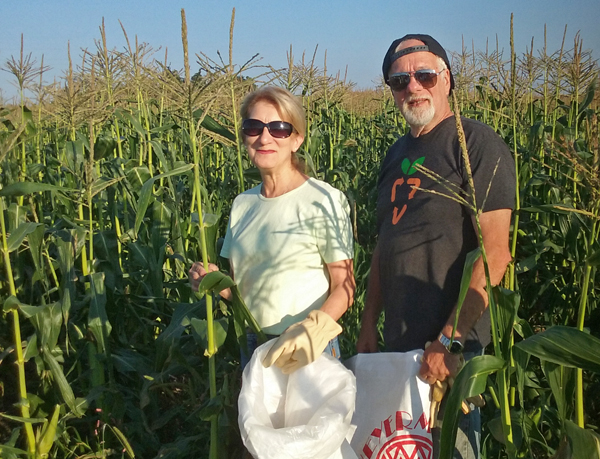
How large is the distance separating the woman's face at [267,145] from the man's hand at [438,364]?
1025 mm

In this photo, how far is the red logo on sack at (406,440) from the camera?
2158 millimetres

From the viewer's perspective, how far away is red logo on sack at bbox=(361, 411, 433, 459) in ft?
7.08

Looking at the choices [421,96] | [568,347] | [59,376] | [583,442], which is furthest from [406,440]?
[59,376]

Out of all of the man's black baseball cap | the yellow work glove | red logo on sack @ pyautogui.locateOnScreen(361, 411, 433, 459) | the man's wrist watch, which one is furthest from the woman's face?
red logo on sack @ pyautogui.locateOnScreen(361, 411, 433, 459)

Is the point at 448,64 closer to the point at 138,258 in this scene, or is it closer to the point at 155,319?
the point at 138,258

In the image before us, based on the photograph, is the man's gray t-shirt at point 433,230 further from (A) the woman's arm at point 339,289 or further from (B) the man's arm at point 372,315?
(A) the woman's arm at point 339,289

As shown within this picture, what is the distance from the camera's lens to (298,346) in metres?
2.01

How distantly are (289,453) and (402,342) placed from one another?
0.93 m

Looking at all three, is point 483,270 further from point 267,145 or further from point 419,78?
point 267,145

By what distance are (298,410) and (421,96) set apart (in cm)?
148

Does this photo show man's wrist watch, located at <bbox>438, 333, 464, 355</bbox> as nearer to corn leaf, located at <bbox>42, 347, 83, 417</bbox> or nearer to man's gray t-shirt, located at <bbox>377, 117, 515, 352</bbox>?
man's gray t-shirt, located at <bbox>377, 117, 515, 352</bbox>

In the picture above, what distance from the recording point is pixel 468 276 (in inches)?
70.0

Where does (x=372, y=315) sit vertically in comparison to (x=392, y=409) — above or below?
above

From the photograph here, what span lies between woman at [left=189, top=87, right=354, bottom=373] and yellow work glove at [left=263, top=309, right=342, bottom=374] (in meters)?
0.15
